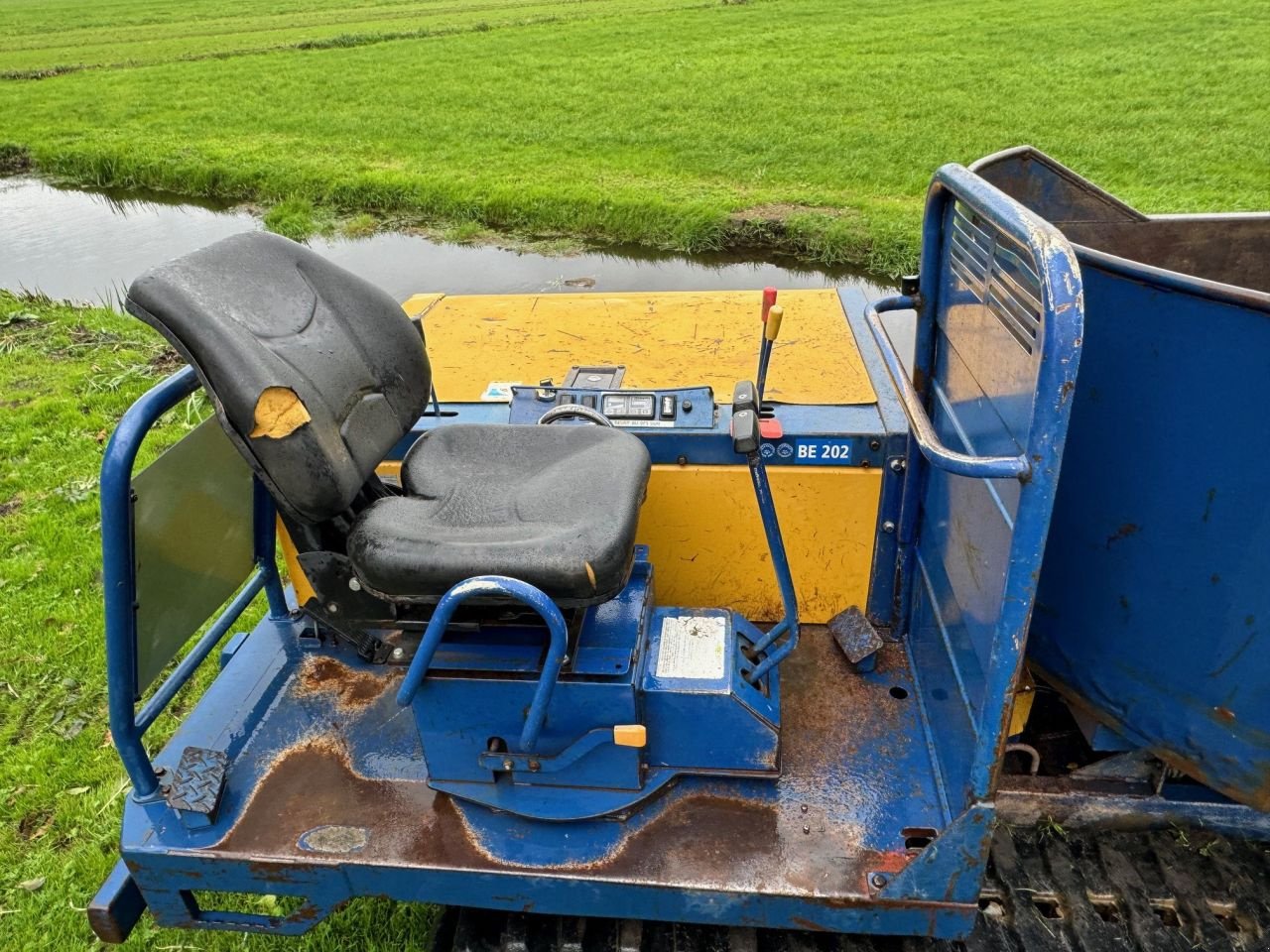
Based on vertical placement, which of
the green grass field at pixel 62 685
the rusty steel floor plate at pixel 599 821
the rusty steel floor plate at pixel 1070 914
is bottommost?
the green grass field at pixel 62 685

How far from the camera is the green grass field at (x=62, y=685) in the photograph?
243 cm

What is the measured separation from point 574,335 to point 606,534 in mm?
1416

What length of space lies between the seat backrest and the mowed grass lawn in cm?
599

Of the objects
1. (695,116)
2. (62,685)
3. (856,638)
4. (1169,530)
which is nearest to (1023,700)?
(856,638)

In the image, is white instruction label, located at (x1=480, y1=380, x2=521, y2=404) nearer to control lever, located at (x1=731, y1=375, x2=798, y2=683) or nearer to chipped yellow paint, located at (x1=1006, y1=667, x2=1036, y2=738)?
control lever, located at (x1=731, y1=375, x2=798, y2=683)

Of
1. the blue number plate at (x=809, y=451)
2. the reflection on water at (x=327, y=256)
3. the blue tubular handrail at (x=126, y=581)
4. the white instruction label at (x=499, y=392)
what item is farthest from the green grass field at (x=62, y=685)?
the reflection on water at (x=327, y=256)

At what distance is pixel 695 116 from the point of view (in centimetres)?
1266

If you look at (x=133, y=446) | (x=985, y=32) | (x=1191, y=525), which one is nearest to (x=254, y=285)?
(x=133, y=446)

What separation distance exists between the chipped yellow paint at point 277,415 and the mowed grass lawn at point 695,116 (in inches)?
252

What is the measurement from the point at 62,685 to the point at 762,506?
2844 millimetres

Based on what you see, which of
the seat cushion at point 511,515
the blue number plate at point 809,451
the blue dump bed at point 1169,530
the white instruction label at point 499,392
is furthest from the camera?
the white instruction label at point 499,392

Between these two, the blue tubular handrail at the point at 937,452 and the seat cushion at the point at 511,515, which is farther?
the seat cushion at the point at 511,515

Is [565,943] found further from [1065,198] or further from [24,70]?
[24,70]

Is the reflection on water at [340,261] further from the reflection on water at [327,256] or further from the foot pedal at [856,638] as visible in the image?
the foot pedal at [856,638]
